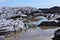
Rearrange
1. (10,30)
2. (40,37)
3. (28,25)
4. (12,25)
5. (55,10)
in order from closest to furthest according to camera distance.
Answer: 1. (40,37)
2. (10,30)
3. (12,25)
4. (28,25)
5. (55,10)

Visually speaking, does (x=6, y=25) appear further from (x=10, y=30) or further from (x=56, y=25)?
(x=56, y=25)

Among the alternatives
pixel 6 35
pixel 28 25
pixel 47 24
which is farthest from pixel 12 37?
pixel 47 24

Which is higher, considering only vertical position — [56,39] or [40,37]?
[56,39]

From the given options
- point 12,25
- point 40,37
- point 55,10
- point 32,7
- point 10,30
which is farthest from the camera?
point 32,7

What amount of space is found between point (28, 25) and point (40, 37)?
→ 178cm

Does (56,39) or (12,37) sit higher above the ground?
(56,39)

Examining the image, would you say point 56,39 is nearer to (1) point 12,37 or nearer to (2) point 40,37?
(2) point 40,37

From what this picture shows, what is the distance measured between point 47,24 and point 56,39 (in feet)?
12.0

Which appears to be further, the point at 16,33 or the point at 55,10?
the point at 55,10

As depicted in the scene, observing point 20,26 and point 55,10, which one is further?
point 55,10

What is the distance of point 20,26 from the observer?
6.13 meters

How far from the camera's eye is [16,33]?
5551 millimetres

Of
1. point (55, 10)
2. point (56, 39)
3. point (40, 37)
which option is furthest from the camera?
point (55, 10)

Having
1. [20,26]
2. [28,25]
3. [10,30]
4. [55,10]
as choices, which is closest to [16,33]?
[10,30]
